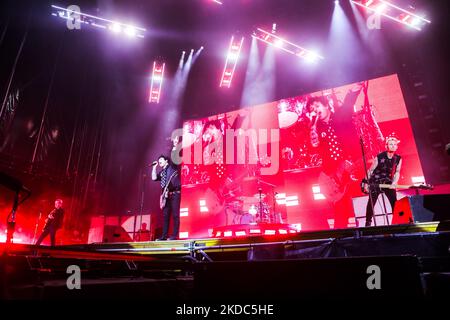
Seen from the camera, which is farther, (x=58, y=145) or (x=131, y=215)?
(x=131, y=215)

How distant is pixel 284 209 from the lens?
10.2 m

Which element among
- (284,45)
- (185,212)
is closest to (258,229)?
(185,212)

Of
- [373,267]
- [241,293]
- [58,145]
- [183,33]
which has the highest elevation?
[183,33]

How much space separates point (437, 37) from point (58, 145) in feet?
49.5

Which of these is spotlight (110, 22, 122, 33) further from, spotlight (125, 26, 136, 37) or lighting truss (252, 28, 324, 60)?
lighting truss (252, 28, 324, 60)

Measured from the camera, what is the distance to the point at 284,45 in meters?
11.4

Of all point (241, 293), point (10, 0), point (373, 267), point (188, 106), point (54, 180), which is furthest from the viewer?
point (188, 106)

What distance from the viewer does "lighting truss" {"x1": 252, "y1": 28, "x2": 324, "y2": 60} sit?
11148mm

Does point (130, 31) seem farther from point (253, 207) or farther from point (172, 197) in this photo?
point (253, 207)

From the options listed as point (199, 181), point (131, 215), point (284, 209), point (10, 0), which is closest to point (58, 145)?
point (131, 215)

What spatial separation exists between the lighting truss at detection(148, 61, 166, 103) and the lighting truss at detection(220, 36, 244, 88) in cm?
296

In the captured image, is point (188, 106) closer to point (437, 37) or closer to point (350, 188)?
point (350, 188)

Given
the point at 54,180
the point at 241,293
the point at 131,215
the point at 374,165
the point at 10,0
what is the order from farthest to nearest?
the point at 131,215
the point at 54,180
the point at 10,0
the point at 374,165
the point at 241,293

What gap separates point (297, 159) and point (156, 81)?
769 cm
